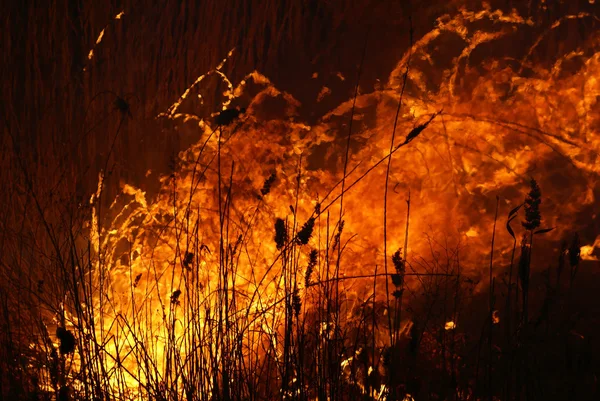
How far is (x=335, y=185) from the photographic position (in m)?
1.71

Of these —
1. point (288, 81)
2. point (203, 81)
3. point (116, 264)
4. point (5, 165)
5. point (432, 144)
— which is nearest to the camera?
point (432, 144)

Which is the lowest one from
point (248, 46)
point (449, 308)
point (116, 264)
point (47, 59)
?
point (449, 308)

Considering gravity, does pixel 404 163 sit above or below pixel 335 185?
above

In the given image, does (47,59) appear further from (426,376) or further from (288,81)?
(426,376)

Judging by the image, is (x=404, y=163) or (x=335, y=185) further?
(x=404, y=163)

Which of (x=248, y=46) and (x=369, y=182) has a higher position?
(x=248, y=46)

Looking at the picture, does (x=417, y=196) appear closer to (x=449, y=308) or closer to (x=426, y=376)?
(x=449, y=308)

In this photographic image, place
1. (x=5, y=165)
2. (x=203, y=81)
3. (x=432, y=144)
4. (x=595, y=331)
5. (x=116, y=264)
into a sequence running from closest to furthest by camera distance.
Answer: (x=595, y=331), (x=432, y=144), (x=203, y=81), (x=116, y=264), (x=5, y=165)

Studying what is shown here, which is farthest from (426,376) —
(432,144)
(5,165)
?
(5,165)

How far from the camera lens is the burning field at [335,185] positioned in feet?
5.31

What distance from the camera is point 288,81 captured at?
202cm

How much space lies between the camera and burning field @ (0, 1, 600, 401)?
5.31 ft

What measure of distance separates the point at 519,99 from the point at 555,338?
61cm

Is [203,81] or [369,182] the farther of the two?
[203,81]
